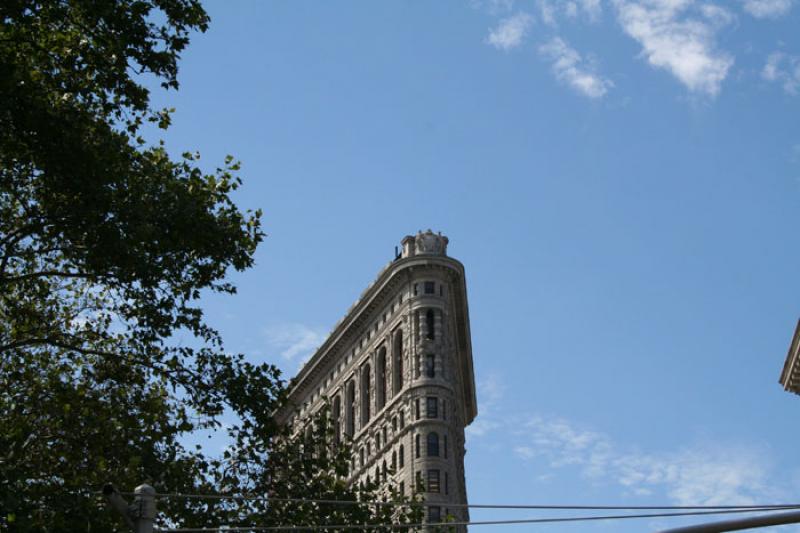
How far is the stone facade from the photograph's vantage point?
292 ft

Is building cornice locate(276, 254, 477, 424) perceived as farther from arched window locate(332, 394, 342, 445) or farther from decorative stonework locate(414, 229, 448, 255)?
arched window locate(332, 394, 342, 445)

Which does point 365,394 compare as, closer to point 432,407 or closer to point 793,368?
point 432,407

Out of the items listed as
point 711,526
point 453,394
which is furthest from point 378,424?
point 711,526

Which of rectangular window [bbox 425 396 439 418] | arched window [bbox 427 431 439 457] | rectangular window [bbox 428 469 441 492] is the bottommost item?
rectangular window [bbox 428 469 441 492]

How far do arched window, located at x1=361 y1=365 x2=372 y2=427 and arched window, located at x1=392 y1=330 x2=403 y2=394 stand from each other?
610cm

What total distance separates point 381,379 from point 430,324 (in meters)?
8.25

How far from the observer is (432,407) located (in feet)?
297

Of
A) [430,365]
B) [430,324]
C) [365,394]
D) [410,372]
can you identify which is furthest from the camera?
[365,394]

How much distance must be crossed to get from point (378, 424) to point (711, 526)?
85.0 meters

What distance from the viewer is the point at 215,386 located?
2912 cm

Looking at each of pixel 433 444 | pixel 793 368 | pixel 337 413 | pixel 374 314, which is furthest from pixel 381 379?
pixel 793 368

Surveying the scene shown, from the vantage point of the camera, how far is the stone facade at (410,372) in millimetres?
88938

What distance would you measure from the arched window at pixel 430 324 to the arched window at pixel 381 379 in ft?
22.4

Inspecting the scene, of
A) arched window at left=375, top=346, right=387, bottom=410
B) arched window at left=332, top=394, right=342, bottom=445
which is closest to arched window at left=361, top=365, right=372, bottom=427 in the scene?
arched window at left=375, top=346, right=387, bottom=410
